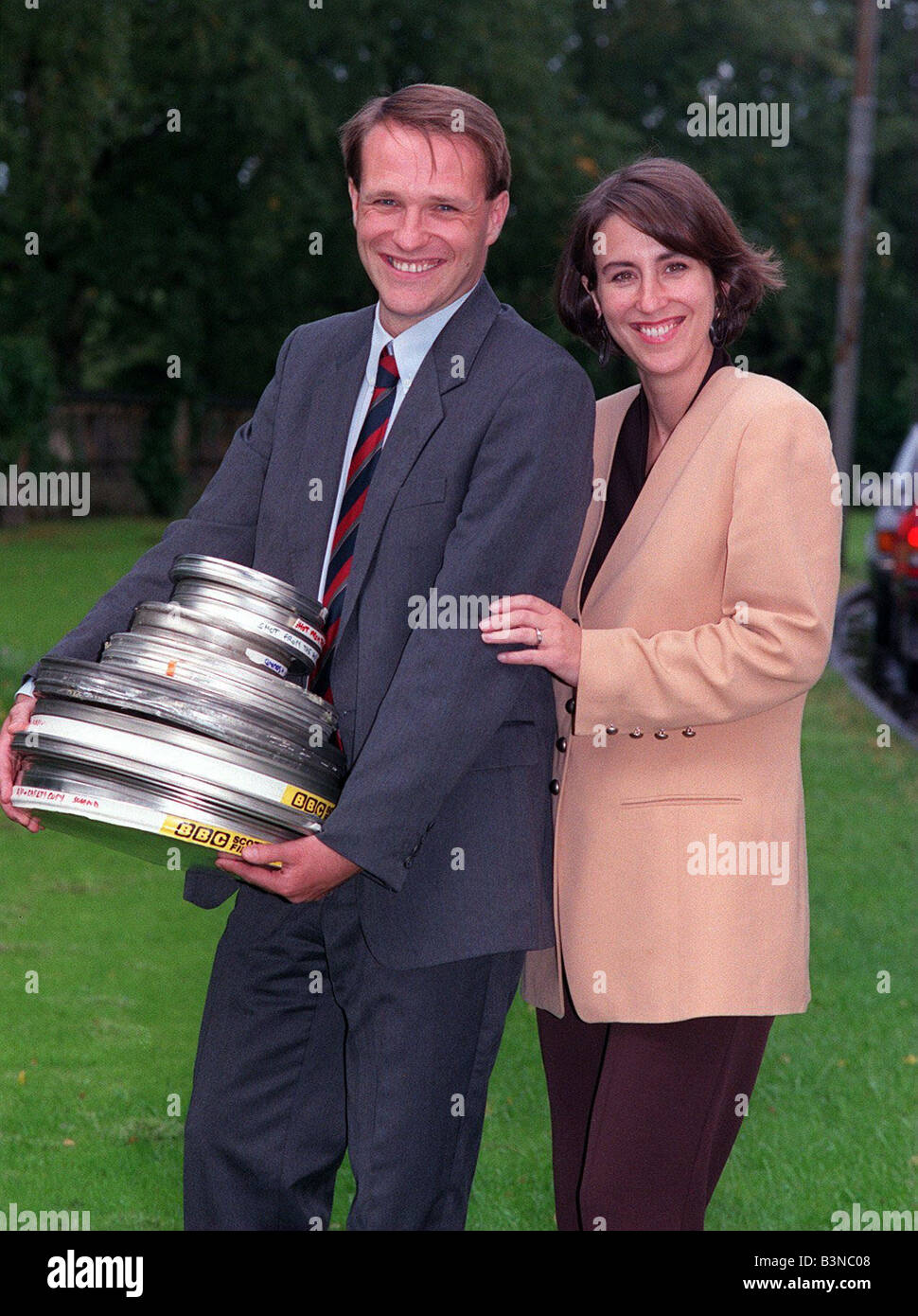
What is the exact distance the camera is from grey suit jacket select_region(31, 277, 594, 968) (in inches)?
117

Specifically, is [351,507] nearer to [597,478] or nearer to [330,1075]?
[597,478]

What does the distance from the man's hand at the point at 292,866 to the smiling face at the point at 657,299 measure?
1.09m

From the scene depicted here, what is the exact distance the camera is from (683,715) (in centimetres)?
306

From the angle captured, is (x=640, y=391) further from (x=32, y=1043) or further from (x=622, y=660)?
(x=32, y=1043)

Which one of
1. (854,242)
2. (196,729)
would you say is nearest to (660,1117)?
(196,729)

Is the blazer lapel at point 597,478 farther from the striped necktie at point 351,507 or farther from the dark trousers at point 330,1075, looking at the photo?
the dark trousers at point 330,1075

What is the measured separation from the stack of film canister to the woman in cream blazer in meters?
0.39

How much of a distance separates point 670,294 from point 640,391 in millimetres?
276

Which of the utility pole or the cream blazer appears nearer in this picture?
the cream blazer

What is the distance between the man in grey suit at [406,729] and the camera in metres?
2.99

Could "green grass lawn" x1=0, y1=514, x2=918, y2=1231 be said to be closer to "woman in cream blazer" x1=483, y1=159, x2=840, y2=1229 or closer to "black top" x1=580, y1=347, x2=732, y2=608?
"woman in cream blazer" x1=483, y1=159, x2=840, y2=1229

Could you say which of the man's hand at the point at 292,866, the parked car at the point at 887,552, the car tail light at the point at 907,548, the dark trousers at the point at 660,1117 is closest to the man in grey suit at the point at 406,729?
the man's hand at the point at 292,866

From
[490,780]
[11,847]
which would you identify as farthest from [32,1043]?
[490,780]

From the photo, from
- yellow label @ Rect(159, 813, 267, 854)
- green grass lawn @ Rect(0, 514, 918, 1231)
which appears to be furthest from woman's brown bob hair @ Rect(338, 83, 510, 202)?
green grass lawn @ Rect(0, 514, 918, 1231)
